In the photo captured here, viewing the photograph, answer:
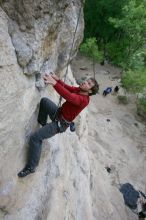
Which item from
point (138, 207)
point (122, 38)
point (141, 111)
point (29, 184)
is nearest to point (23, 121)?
point (29, 184)

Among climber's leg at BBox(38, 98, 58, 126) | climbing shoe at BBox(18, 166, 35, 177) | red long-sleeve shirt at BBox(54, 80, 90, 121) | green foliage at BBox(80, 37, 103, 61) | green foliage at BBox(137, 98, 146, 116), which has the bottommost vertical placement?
green foliage at BBox(137, 98, 146, 116)

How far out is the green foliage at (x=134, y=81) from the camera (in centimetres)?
2023

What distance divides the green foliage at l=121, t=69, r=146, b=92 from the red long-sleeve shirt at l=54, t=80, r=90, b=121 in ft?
46.8

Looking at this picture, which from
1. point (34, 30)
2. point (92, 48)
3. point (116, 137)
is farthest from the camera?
point (92, 48)

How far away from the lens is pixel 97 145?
14.9 m

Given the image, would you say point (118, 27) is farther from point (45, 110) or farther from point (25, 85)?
point (25, 85)

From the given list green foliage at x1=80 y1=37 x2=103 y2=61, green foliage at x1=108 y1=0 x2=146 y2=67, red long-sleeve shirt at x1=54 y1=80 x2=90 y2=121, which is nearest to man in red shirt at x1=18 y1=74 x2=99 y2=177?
red long-sleeve shirt at x1=54 y1=80 x2=90 y2=121

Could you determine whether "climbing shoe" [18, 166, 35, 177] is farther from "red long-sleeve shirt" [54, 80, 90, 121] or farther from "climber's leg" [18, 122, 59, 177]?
"red long-sleeve shirt" [54, 80, 90, 121]

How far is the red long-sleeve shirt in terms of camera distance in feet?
19.5

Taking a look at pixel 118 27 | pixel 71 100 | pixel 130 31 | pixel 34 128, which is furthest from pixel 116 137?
pixel 71 100

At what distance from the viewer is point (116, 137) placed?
17.5 metres

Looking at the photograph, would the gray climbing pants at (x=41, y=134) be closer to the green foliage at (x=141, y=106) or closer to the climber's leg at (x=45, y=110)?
the climber's leg at (x=45, y=110)

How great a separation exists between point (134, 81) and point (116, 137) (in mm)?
4464

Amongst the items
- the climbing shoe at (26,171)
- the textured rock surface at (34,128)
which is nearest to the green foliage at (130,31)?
the textured rock surface at (34,128)
